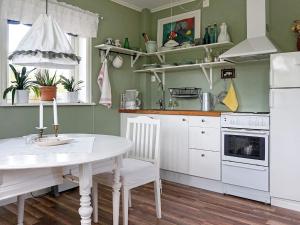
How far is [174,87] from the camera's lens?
12.7ft

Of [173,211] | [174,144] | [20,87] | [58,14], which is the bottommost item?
[173,211]

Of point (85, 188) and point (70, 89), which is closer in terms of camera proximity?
point (85, 188)

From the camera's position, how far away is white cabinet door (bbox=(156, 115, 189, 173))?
310 centimetres

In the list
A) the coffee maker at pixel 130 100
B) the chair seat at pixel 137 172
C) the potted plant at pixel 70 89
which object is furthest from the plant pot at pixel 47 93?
the coffee maker at pixel 130 100

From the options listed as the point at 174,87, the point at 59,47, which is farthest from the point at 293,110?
the point at 59,47

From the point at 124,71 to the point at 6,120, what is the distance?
71.4 inches

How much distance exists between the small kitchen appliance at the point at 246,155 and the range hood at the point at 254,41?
66cm

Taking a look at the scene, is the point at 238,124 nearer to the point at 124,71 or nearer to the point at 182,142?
the point at 182,142

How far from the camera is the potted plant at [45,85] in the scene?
2.20 meters

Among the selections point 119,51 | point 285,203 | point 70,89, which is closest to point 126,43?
point 119,51

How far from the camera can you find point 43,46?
1.57 m

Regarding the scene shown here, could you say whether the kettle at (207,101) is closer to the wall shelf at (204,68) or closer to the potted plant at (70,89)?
the wall shelf at (204,68)

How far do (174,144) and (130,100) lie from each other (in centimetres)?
100

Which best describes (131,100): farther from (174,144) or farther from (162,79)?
(174,144)
